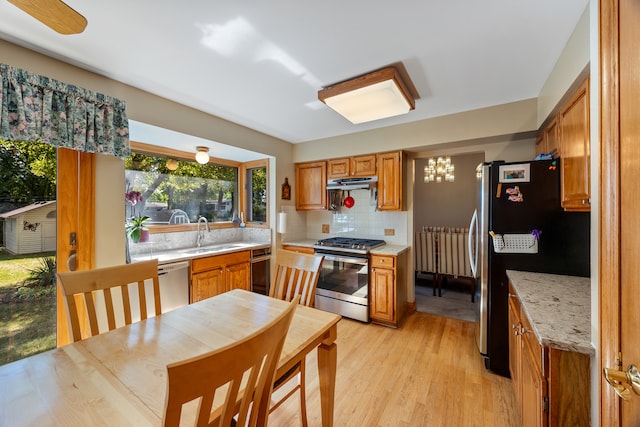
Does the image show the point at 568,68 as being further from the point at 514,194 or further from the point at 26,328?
the point at 26,328

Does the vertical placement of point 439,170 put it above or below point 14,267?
above

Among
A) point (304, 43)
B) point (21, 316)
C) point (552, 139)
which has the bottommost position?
point (21, 316)

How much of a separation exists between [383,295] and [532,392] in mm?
1697

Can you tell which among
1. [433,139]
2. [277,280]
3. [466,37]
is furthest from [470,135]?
Answer: [277,280]

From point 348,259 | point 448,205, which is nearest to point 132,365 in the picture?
point 348,259

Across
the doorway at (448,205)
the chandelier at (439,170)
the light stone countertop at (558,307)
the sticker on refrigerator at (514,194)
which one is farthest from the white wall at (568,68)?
the chandelier at (439,170)

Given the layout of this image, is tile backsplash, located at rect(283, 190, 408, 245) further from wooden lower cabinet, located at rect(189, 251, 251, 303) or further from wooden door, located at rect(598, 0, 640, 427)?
wooden door, located at rect(598, 0, 640, 427)

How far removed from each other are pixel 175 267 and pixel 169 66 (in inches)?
68.8

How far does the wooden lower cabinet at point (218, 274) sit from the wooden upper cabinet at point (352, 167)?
1606mm

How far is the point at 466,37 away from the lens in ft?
4.89

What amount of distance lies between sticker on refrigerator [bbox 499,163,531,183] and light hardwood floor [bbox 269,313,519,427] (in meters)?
1.57

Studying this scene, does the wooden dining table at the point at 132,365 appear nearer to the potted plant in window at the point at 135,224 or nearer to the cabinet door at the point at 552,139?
the potted plant in window at the point at 135,224

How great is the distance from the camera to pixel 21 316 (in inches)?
65.4

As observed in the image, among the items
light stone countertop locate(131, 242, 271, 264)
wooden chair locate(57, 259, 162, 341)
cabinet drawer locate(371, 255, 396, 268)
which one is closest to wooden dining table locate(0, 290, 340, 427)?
wooden chair locate(57, 259, 162, 341)
